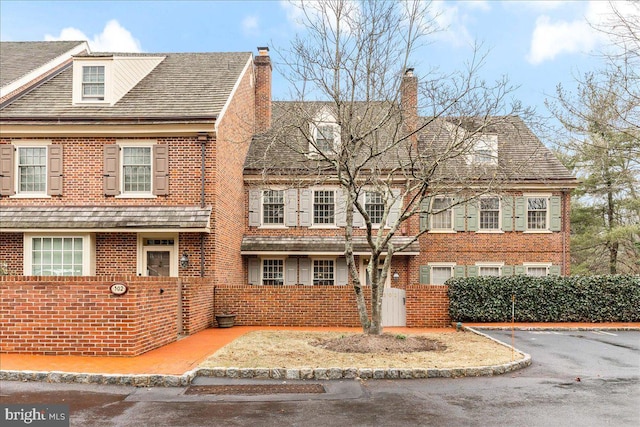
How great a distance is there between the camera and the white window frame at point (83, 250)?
16.2m

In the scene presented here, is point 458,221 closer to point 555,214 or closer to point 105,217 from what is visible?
point 555,214

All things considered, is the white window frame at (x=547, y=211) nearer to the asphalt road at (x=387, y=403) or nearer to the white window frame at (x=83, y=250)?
the asphalt road at (x=387, y=403)

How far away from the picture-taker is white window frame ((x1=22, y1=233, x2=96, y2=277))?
1619 cm

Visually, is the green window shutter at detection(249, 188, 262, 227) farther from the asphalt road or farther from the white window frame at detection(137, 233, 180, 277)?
the asphalt road

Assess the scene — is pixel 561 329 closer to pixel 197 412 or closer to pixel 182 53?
pixel 197 412

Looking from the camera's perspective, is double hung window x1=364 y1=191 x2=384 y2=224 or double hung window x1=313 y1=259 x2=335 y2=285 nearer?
double hung window x1=313 y1=259 x2=335 y2=285

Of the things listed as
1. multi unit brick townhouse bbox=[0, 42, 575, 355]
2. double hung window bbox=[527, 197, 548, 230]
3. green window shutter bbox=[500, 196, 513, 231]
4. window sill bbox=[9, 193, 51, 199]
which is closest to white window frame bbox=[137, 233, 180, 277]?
multi unit brick townhouse bbox=[0, 42, 575, 355]

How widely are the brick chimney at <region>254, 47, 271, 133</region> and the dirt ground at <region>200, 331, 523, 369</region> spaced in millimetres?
12271

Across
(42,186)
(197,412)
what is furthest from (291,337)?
(42,186)

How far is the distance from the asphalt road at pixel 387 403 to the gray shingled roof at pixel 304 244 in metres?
11.0

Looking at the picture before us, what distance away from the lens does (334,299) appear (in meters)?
16.2

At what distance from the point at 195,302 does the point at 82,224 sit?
14.4ft

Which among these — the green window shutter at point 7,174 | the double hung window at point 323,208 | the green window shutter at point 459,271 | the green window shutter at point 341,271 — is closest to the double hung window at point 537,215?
the green window shutter at point 459,271

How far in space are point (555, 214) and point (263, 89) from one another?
13059mm
